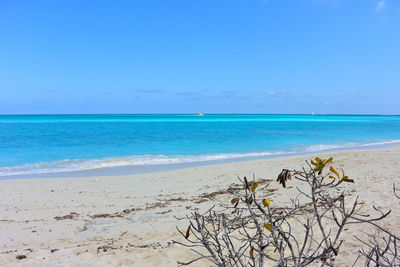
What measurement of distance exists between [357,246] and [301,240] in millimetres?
742

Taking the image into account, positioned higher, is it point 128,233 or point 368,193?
point 368,193

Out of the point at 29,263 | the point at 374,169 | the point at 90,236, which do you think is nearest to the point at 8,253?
the point at 29,263

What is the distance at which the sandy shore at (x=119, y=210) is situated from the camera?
13.8 ft

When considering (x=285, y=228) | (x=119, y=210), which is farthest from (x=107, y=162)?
(x=285, y=228)

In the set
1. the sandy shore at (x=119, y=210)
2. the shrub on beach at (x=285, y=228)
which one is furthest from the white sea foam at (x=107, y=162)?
the shrub on beach at (x=285, y=228)

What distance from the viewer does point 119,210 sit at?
6.69 meters

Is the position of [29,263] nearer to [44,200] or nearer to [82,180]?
[44,200]

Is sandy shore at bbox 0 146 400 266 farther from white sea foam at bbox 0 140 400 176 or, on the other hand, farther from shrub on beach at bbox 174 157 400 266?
white sea foam at bbox 0 140 400 176

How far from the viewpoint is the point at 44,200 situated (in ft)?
24.7

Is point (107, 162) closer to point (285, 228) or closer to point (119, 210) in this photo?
point (119, 210)

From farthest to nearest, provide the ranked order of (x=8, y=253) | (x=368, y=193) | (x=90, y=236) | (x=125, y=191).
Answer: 1. (x=125, y=191)
2. (x=368, y=193)
3. (x=90, y=236)
4. (x=8, y=253)

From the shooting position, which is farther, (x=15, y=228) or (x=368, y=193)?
(x=368, y=193)

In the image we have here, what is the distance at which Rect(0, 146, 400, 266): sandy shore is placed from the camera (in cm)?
420

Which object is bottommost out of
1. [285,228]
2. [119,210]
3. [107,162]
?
[107,162]
